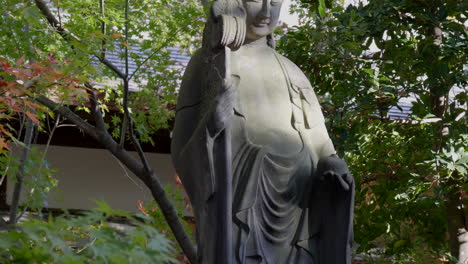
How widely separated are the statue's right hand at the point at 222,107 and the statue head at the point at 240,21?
0.23 meters

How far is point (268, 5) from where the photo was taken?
4.20 metres

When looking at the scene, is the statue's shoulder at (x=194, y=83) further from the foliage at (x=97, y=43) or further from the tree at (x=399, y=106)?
the tree at (x=399, y=106)

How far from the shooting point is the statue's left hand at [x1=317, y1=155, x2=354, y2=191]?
12.9 feet

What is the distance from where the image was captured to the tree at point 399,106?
6.88 m

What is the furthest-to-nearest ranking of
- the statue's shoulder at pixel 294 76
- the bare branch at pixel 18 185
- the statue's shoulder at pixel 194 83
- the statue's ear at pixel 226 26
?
the bare branch at pixel 18 185, the statue's shoulder at pixel 294 76, the statue's shoulder at pixel 194 83, the statue's ear at pixel 226 26

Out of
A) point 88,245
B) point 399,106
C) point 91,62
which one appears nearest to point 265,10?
point 88,245

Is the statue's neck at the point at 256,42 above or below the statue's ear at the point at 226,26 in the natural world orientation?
below

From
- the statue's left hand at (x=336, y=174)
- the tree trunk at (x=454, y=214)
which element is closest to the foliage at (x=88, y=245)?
the statue's left hand at (x=336, y=174)

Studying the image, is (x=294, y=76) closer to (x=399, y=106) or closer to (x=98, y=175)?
(x=399, y=106)

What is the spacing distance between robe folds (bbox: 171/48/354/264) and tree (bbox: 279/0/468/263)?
277 cm

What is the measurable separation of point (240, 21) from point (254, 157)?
2.29ft

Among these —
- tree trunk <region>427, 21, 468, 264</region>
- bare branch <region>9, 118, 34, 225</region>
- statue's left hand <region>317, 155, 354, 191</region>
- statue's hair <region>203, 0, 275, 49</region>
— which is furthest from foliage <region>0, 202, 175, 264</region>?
bare branch <region>9, 118, 34, 225</region>

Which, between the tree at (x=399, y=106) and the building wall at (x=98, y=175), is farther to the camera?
the building wall at (x=98, y=175)

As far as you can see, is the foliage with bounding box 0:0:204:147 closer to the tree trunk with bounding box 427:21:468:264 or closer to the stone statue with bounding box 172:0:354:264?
the stone statue with bounding box 172:0:354:264
